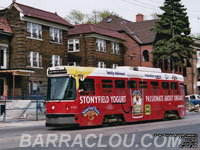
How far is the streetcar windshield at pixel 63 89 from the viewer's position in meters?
17.7

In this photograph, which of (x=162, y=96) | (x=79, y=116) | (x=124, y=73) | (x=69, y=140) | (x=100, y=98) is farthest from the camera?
(x=162, y=96)

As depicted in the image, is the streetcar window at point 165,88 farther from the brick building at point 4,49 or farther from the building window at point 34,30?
the building window at point 34,30

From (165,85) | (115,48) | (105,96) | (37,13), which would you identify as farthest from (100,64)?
(105,96)

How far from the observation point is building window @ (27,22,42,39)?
38500 mm

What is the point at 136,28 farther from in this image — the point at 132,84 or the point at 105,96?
the point at 105,96

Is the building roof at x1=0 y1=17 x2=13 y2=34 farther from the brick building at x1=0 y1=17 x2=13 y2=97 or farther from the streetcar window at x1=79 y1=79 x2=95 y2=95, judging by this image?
the streetcar window at x1=79 y1=79 x2=95 y2=95

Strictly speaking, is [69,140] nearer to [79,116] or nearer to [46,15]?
[79,116]

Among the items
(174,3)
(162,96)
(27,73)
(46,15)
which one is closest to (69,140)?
(162,96)

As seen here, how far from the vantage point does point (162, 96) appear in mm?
23750

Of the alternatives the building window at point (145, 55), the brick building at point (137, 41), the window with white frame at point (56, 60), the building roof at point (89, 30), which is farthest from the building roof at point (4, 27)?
the building window at point (145, 55)

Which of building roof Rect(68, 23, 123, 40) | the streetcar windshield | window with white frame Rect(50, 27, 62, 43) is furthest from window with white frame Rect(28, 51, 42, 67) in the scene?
the streetcar windshield

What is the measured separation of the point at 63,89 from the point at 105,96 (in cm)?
252

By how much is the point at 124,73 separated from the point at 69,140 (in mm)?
8553

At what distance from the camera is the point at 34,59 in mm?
39156
